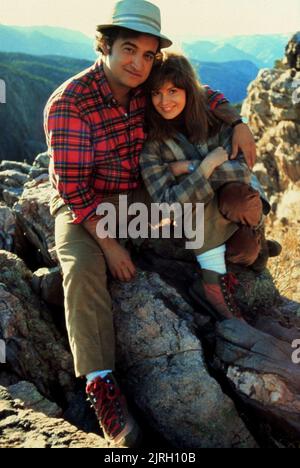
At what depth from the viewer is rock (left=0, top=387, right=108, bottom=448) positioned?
2.39 metres

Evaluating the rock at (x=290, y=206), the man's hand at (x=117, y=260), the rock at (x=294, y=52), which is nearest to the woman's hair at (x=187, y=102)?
the man's hand at (x=117, y=260)

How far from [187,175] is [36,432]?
1.92 m

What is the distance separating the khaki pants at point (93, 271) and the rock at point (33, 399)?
255 mm

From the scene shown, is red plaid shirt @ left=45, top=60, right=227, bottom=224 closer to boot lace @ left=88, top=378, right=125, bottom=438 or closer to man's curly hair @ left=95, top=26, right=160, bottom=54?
man's curly hair @ left=95, top=26, right=160, bottom=54

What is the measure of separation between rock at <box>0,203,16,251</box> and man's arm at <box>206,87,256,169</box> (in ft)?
7.69

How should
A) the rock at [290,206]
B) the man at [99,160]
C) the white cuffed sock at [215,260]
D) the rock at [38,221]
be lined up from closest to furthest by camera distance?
the man at [99,160] → the white cuffed sock at [215,260] → the rock at [38,221] → the rock at [290,206]

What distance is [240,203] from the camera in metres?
3.19

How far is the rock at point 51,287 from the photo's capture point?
139 inches

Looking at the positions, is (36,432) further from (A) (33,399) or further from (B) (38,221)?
(B) (38,221)

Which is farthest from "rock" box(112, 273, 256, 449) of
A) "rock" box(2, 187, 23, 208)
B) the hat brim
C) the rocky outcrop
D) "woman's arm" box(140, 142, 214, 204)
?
the rocky outcrop

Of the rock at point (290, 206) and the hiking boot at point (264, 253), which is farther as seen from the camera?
the rock at point (290, 206)

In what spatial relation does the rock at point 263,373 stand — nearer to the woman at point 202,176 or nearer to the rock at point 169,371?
the rock at point 169,371
